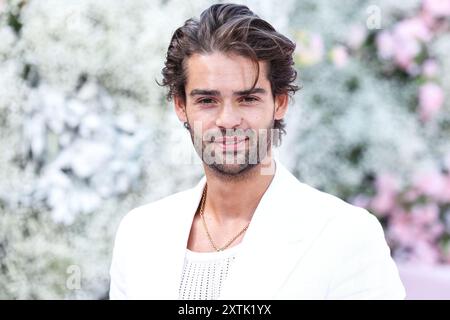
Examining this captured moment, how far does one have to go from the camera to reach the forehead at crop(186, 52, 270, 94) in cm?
167

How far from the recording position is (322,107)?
270cm

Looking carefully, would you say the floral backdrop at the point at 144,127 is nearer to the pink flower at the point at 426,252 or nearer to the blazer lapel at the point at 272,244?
the pink flower at the point at 426,252

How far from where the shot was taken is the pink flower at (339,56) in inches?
107

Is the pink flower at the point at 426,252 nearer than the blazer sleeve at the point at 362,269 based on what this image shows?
No

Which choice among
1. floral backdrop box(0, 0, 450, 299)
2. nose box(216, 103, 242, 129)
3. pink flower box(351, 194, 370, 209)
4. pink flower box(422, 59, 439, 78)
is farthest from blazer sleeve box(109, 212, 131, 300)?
pink flower box(422, 59, 439, 78)

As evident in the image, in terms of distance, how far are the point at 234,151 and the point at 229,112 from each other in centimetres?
9

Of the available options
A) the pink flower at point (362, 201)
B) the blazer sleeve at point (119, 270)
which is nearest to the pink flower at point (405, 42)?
the pink flower at point (362, 201)

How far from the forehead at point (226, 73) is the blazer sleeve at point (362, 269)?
0.38m

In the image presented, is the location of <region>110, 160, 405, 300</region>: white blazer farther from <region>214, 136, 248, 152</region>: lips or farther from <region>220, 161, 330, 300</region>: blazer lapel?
<region>214, 136, 248, 152</region>: lips

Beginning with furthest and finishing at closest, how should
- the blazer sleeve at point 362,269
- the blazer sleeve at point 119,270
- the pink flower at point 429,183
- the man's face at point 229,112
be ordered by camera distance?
the pink flower at point 429,183
the blazer sleeve at point 119,270
the man's face at point 229,112
the blazer sleeve at point 362,269

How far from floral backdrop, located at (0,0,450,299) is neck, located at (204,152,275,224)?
821mm

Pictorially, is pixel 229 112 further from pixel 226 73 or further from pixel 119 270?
pixel 119 270

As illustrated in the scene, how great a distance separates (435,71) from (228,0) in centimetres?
75

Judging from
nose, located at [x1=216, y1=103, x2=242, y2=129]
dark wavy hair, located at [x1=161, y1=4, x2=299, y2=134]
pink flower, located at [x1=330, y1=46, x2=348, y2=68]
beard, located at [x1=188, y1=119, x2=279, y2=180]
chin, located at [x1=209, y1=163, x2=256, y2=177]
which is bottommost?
chin, located at [x1=209, y1=163, x2=256, y2=177]
